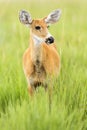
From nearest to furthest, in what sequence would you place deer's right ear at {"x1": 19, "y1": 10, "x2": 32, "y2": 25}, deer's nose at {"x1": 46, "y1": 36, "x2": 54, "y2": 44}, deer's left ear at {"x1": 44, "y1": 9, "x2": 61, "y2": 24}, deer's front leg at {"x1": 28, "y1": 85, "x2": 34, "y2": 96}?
deer's nose at {"x1": 46, "y1": 36, "x2": 54, "y2": 44} < deer's front leg at {"x1": 28, "y1": 85, "x2": 34, "y2": 96} < deer's right ear at {"x1": 19, "y1": 10, "x2": 32, "y2": 25} < deer's left ear at {"x1": 44, "y1": 9, "x2": 61, "y2": 24}

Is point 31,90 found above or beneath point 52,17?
beneath

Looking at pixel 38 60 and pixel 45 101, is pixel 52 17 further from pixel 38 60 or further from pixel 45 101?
pixel 45 101

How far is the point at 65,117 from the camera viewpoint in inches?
156

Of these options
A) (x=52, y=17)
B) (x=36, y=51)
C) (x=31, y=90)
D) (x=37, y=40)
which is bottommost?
(x=31, y=90)

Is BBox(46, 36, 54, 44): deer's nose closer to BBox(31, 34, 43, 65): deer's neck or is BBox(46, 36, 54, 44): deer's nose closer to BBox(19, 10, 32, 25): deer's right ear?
BBox(31, 34, 43, 65): deer's neck

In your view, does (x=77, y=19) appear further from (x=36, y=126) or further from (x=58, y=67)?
(x=36, y=126)

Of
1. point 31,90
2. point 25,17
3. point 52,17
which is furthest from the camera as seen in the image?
point 52,17

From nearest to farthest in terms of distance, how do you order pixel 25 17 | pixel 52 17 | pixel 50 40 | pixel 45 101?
pixel 45 101
pixel 50 40
pixel 25 17
pixel 52 17

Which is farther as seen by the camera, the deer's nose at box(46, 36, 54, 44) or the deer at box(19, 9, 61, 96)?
the deer at box(19, 9, 61, 96)

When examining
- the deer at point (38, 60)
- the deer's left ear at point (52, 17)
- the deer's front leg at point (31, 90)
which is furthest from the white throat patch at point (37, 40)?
the deer's front leg at point (31, 90)

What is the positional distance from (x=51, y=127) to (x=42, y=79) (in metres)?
1.31

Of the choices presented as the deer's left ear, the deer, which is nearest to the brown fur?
the deer

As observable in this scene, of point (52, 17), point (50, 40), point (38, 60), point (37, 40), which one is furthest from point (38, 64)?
point (52, 17)

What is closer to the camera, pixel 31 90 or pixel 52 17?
pixel 31 90
